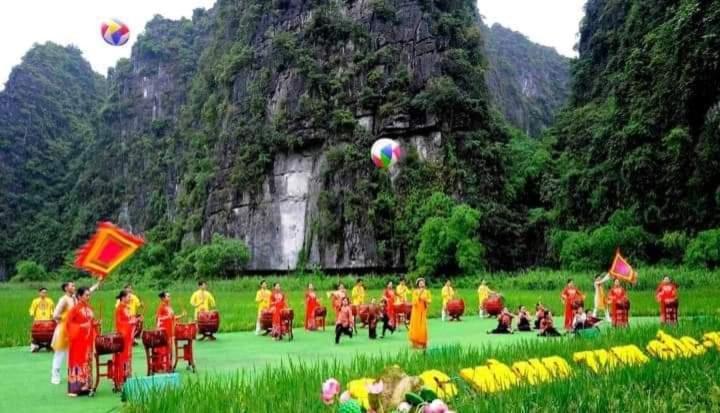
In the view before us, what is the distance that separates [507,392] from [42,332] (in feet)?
33.0

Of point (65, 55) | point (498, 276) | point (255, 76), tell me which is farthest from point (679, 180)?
point (65, 55)

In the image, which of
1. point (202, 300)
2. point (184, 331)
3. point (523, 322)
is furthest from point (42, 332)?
point (523, 322)

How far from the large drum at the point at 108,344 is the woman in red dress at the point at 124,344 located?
13cm

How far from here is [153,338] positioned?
30.0 feet

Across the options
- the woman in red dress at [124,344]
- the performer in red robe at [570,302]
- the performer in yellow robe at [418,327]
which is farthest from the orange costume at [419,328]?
the woman in red dress at [124,344]

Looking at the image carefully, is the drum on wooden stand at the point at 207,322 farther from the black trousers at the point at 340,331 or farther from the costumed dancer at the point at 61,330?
the costumed dancer at the point at 61,330

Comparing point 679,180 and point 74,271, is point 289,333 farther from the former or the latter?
point 74,271

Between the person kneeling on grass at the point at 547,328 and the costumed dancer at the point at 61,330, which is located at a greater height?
the costumed dancer at the point at 61,330

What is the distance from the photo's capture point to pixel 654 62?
23.9 m

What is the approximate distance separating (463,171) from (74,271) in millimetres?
35863

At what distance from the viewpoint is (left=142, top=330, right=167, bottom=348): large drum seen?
9.12 metres

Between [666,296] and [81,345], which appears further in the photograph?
[666,296]

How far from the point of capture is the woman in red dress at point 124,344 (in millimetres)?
8500

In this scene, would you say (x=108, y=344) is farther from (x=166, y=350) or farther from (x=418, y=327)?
(x=418, y=327)
